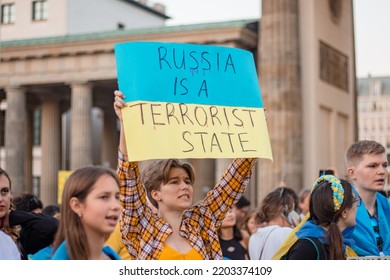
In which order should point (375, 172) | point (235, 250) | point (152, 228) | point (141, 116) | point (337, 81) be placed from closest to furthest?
point (141, 116) < point (152, 228) < point (375, 172) < point (235, 250) < point (337, 81)

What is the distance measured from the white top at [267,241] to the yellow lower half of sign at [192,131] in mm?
2864

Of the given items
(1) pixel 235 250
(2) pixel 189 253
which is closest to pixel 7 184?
(2) pixel 189 253

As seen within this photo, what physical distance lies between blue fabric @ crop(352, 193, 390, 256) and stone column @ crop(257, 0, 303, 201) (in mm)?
27133

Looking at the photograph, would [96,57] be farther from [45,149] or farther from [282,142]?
[282,142]

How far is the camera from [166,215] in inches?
257

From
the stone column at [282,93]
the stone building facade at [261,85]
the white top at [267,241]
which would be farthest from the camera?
the stone building facade at [261,85]

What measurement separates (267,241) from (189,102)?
3.36 meters

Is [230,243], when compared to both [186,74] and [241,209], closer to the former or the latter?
[241,209]

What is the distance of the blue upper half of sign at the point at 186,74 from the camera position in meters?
6.26

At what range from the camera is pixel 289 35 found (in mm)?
35531

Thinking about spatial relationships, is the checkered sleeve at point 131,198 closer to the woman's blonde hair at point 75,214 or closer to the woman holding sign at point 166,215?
the woman holding sign at point 166,215

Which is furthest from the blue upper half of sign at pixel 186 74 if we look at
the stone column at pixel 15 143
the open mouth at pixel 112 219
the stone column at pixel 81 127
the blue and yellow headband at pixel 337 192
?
the stone column at pixel 15 143

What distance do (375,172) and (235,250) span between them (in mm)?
4357

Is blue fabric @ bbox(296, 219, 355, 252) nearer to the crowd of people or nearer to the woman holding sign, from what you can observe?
the crowd of people
